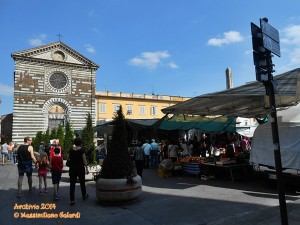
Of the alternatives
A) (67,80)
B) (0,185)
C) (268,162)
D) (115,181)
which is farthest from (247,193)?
(67,80)

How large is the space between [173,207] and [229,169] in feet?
16.2

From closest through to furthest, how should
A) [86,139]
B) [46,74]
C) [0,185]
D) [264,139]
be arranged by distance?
[264,139], [0,185], [86,139], [46,74]

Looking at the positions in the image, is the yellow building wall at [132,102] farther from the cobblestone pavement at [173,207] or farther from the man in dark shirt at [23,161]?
the cobblestone pavement at [173,207]

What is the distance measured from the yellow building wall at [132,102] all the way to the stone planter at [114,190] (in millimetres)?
42108

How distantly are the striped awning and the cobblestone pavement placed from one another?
8.19 ft

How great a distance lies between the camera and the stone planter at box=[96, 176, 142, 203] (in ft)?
24.7

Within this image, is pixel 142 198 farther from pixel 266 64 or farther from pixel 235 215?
pixel 266 64

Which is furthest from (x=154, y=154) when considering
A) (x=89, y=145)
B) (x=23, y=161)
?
(x=23, y=161)

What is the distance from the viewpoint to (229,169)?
11445 mm

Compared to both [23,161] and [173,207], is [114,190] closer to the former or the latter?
[173,207]

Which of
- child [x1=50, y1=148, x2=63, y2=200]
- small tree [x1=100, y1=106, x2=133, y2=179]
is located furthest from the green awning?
child [x1=50, y1=148, x2=63, y2=200]

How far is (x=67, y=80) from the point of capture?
40656 mm

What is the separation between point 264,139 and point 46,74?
3553cm

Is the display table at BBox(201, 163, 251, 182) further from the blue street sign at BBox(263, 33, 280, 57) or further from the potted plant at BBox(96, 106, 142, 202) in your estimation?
the blue street sign at BBox(263, 33, 280, 57)
